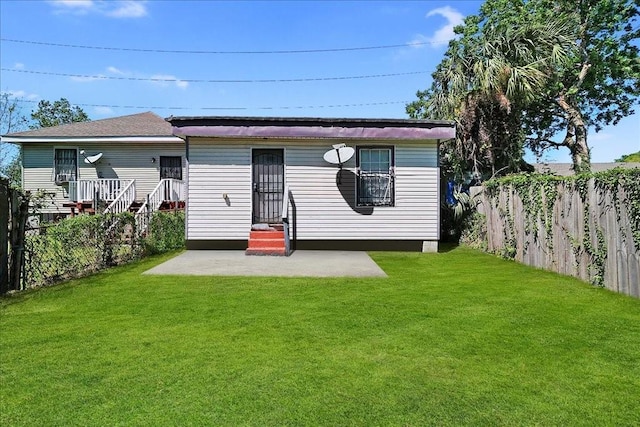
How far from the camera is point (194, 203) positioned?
10.2 meters

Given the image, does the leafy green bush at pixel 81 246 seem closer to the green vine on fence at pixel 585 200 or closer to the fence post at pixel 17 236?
the fence post at pixel 17 236

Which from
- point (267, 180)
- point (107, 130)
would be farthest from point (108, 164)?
point (267, 180)

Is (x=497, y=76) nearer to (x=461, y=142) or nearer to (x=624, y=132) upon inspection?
(x=461, y=142)

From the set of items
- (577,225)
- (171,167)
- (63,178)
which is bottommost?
(577,225)

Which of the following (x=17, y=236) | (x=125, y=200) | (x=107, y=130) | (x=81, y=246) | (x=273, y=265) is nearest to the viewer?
(x=17, y=236)

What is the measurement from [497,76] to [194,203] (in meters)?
8.78

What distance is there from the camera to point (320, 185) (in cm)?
1040

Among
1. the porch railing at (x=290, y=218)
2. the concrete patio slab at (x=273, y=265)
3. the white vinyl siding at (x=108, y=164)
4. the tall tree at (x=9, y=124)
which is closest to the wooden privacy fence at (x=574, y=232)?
the concrete patio slab at (x=273, y=265)

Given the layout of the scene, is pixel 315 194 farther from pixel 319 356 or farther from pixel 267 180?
pixel 319 356

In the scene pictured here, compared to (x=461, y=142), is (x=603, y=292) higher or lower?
lower

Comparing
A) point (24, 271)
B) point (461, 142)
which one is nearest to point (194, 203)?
point (24, 271)

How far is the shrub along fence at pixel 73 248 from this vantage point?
5.96 m

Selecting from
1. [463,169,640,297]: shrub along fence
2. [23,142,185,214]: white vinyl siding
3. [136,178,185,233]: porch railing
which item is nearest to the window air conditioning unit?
[23,142,185,214]: white vinyl siding

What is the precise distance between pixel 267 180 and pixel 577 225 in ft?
21.8
